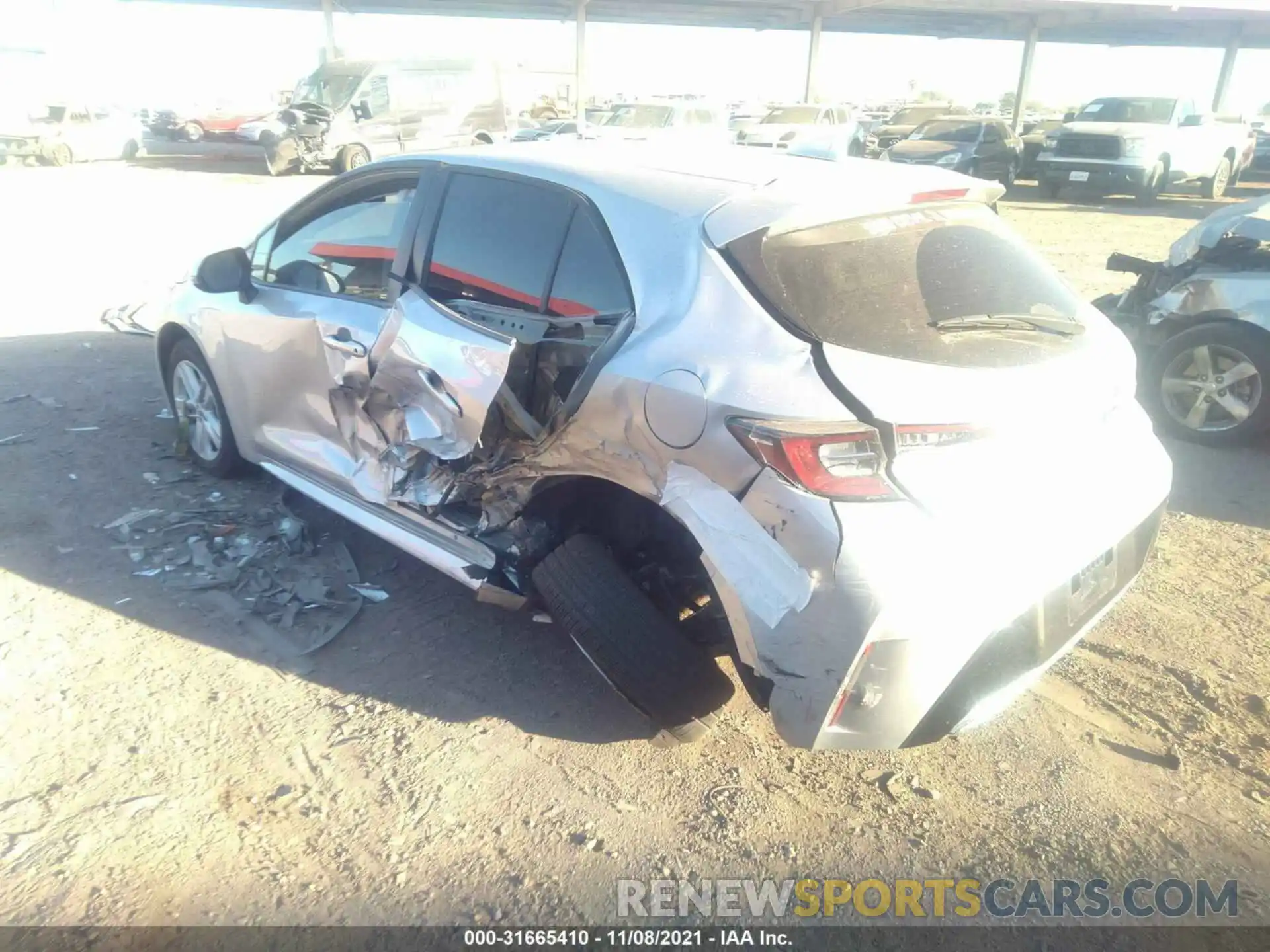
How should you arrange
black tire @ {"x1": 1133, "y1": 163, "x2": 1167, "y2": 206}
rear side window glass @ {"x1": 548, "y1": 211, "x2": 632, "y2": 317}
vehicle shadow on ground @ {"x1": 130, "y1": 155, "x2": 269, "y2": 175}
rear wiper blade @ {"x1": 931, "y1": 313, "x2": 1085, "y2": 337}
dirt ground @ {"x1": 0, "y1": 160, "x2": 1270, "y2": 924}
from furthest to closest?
1. vehicle shadow on ground @ {"x1": 130, "y1": 155, "x2": 269, "y2": 175}
2. black tire @ {"x1": 1133, "y1": 163, "x2": 1167, "y2": 206}
3. rear side window glass @ {"x1": 548, "y1": 211, "x2": 632, "y2": 317}
4. rear wiper blade @ {"x1": 931, "y1": 313, "x2": 1085, "y2": 337}
5. dirt ground @ {"x1": 0, "y1": 160, "x2": 1270, "y2": 924}

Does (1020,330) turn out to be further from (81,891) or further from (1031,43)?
(1031,43)

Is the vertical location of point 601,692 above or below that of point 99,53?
below

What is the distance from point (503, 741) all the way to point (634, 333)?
1.32m

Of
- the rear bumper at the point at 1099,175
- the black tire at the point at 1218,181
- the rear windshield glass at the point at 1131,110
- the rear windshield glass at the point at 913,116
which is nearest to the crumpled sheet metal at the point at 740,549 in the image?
the rear bumper at the point at 1099,175

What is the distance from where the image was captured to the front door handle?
340 centimetres

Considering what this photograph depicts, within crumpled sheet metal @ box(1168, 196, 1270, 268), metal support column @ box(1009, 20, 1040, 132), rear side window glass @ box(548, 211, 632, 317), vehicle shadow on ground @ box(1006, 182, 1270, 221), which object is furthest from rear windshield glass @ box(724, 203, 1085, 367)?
metal support column @ box(1009, 20, 1040, 132)

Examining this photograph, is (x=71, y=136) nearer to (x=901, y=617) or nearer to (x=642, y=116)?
(x=642, y=116)

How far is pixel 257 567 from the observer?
12.4ft

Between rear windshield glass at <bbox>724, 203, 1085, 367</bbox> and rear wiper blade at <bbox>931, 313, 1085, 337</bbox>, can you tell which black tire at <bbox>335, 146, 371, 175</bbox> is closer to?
rear windshield glass at <bbox>724, 203, 1085, 367</bbox>

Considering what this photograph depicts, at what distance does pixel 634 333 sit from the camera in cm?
258

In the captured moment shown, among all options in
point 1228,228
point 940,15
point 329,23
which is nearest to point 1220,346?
point 1228,228

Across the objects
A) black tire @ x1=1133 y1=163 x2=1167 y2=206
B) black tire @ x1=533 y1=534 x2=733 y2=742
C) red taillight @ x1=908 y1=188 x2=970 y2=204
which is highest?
red taillight @ x1=908 y1=188 x2=970 y2=204

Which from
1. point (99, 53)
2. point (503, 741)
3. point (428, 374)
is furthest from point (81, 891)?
point (99, 53)

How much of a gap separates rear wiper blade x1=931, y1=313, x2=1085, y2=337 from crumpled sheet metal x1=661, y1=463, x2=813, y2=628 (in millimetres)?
788
